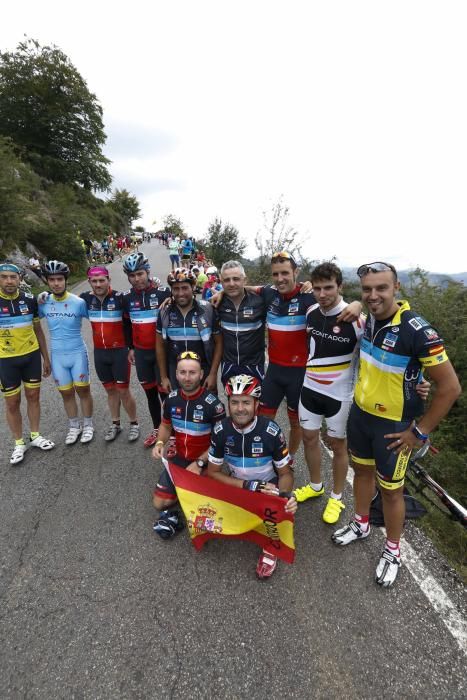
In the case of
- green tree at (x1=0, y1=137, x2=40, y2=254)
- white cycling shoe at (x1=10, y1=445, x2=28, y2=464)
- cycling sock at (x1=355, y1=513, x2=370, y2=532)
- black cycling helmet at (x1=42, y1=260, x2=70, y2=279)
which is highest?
green tree at (x1=0, y1=137, x2=40, y2=254)

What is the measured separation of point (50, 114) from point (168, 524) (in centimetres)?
4637

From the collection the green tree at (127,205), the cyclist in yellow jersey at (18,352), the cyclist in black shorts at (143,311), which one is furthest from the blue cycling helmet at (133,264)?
the green tree at (127,205)

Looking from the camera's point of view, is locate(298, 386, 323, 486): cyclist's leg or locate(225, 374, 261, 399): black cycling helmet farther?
locate(298, 386, 323, 486): cyclist's leg

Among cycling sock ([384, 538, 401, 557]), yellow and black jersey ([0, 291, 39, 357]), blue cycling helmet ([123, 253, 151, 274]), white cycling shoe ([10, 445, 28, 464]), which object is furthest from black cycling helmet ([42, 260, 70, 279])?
cycling sock ([384, 538, 401, 557])

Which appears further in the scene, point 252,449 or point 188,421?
point 188,421

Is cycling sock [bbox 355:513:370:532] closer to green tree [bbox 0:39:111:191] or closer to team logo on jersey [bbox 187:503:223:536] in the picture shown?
team logo on jersey [bbox 187:503:223:536]

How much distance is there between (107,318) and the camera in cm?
462

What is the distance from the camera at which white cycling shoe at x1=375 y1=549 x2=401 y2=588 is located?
2.69 meters

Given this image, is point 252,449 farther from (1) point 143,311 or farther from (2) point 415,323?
(1) point 143,311

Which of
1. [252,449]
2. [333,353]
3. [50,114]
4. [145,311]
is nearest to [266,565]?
[252,449]

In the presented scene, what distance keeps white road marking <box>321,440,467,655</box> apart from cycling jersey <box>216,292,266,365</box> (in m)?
2.49

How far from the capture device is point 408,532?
320 cm

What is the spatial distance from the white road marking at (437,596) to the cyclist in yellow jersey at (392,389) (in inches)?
6.1

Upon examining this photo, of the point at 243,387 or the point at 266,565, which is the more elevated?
the point at 243,387
